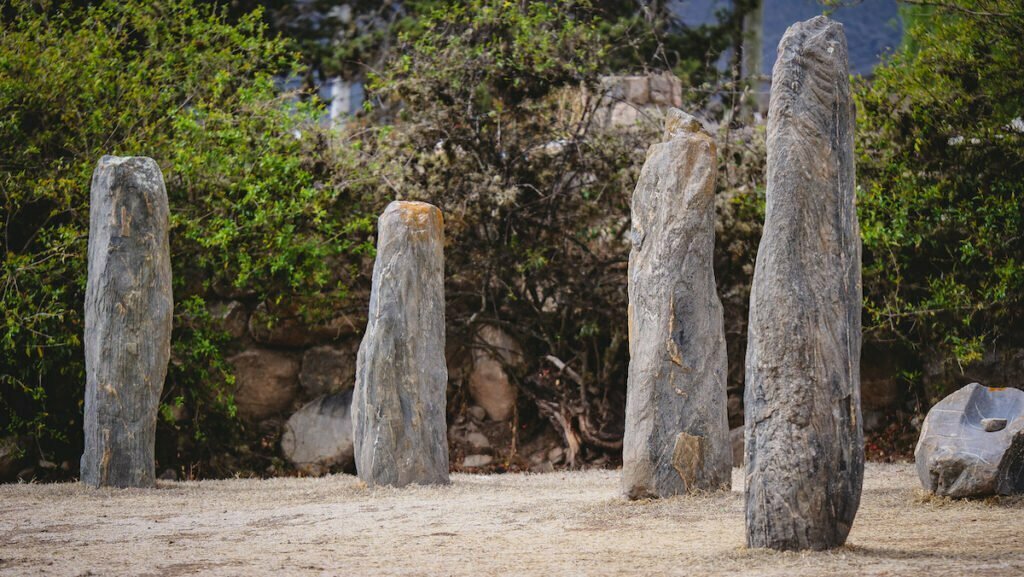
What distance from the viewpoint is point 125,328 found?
870cm

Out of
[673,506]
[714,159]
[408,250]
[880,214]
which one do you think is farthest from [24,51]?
[880,214]

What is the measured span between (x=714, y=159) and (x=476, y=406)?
5.93 meters

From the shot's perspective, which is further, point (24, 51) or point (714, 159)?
point (24, 51)

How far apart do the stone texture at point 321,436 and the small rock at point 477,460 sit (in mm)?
1348

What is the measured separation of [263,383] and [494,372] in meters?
2.74

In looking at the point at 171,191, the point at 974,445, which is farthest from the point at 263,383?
the point at 974,445

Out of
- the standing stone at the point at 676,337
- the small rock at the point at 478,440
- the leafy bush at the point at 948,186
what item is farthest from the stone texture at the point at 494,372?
the standing stone at the point at 676,337

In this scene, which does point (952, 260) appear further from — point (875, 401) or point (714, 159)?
point (714, 159)

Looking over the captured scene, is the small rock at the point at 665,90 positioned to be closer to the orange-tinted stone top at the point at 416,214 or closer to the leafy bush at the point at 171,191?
the leafy bush at the point at 171,191

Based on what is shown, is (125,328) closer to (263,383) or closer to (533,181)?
(263,383)

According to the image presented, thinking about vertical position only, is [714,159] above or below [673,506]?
above

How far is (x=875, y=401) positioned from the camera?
11930 mm

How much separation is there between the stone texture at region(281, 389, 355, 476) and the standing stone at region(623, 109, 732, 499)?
16.6 feet

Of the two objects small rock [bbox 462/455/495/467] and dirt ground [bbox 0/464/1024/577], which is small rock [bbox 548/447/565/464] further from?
dirt ground [bbox 0/464/1024/577]
